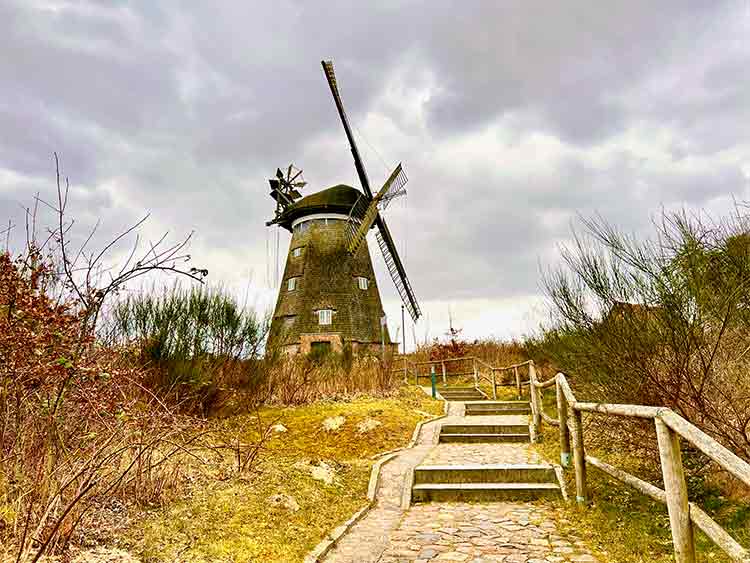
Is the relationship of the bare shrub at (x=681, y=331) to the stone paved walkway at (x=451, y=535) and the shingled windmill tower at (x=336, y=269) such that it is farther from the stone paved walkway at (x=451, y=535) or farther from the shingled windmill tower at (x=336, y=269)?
the shingled windmill tower at (x=336, y=269)

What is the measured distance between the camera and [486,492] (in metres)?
5.89

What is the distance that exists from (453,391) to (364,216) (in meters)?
9.98

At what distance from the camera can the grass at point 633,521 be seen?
158 inches

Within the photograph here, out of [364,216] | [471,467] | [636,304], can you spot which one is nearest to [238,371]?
[471,467]

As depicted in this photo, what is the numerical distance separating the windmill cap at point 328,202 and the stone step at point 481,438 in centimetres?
1576

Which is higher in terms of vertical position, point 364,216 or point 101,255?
point 364,216

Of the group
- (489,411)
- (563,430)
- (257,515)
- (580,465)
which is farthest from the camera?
(489,411)

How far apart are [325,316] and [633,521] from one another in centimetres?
1828

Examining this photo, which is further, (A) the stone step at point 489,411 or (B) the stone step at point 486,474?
(A) the stone step at point 489,411

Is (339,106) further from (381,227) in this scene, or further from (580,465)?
(580,465)

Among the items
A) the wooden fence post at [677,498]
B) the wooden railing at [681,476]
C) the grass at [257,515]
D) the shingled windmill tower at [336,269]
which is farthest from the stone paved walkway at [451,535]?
the shingled windmill tower at [336,269]

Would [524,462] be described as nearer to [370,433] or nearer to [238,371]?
[370,433]

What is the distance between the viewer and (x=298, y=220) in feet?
80.2

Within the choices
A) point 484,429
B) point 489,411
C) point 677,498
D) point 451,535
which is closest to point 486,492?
point 451,535
